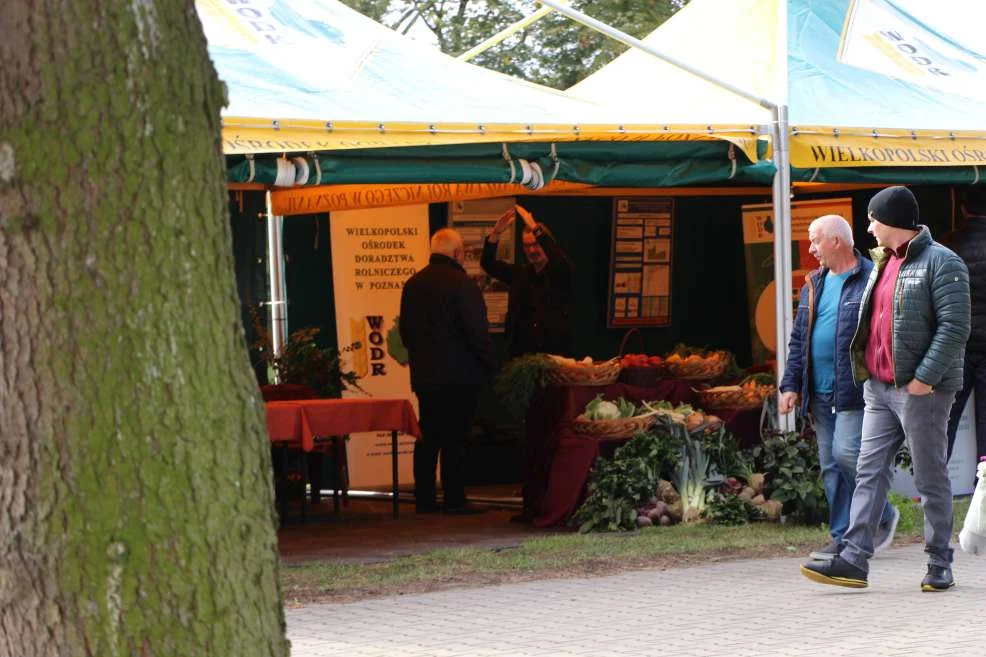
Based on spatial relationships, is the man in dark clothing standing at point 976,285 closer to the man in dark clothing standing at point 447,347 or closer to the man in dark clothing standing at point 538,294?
the man in dark clothing standing at point 447,347

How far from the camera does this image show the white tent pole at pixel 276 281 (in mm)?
13328

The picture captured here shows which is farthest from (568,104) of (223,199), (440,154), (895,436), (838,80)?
(223,199)

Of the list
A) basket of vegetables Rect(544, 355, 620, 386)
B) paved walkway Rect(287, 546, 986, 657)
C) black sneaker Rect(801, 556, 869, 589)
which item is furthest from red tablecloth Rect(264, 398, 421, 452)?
black sneaker Rect(801, 556, 869, 589)

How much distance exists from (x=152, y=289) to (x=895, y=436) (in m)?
5.23

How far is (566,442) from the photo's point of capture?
10.7 meters

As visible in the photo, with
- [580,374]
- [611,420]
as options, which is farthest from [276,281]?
[611,420]

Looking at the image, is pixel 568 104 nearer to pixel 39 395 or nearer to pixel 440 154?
pixel 440 154

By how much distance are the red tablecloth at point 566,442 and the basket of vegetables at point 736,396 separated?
0.07 m

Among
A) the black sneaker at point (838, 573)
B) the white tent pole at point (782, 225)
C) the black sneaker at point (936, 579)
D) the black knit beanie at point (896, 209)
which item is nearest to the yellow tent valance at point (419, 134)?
the white tent pole at point (782, 225)

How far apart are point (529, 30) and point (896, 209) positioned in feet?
55.4

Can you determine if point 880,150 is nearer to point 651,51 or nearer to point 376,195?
point 651,51

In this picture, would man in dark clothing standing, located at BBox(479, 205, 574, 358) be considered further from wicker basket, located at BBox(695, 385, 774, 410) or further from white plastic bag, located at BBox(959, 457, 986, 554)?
white plastic bag, located at BBox(959, 457, 986, 554)

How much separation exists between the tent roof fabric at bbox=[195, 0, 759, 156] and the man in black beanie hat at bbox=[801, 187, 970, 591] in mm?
2329

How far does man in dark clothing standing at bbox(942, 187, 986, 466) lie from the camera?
9617 millimetres
